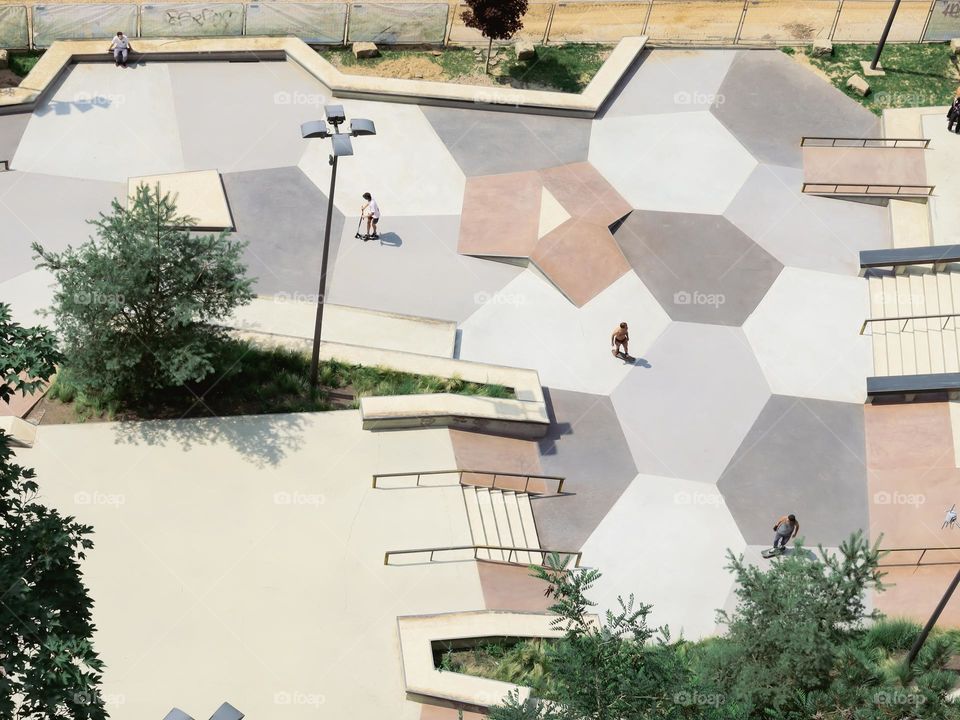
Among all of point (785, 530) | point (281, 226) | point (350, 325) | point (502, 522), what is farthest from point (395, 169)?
point (785, 530)

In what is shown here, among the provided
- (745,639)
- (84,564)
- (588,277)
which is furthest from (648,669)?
(588,277)

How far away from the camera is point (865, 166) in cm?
2752

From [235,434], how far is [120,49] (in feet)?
40.6

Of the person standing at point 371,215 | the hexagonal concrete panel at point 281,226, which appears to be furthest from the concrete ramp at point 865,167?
the hexagonal concrete panel at point 281,226

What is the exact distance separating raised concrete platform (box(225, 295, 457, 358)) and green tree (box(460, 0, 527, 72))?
10.1 meters

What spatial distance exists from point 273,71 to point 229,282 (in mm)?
10639

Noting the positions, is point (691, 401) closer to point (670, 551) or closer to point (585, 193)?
point (670, 551)

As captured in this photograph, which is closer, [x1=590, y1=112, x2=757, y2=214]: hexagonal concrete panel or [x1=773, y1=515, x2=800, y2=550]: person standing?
[x1=773, y1=515, x2=800, y2=550]: person standing

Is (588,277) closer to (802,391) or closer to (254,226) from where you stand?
(802,391)

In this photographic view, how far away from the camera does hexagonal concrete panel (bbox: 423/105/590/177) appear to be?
27.2 m

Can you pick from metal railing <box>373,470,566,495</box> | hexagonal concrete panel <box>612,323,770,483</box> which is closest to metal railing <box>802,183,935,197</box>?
hexagonal concrete panel <box>612,323,770,483</box>

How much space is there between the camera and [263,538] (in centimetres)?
1898
